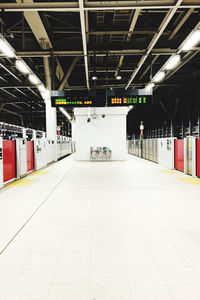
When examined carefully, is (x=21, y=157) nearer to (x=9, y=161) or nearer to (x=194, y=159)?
(x=9, y=161)

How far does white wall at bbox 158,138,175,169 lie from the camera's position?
9367 mm

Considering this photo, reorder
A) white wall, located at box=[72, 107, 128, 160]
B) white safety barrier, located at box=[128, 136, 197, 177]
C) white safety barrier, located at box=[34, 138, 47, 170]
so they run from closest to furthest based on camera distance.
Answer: white safety barrier, located at box=[128, 136, 197, 177]
white safety barrier, located at box=[34, 138, 47, 170]
white wall, located at box=[72, 107, 128, 160]

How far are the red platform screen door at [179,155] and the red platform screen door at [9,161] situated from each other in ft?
21.7

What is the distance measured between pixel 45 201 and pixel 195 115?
48.2ft

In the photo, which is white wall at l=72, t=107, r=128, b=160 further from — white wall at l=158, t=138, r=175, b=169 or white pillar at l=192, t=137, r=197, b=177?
white pillar at l=192, t=137, r=197, b=177

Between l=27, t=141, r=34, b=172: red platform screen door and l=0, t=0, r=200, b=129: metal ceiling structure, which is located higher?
l=0, t=0, r=200, b=129: metal ceiling structure

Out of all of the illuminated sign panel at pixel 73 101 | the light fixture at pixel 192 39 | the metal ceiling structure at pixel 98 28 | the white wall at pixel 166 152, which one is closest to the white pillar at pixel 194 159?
the white wall at pixel 166 152

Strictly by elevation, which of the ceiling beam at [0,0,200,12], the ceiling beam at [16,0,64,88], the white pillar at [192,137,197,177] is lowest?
the white pillar at [192,137,197,177]

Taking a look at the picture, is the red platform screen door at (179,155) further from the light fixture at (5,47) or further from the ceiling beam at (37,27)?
the light fixture at (5,47)

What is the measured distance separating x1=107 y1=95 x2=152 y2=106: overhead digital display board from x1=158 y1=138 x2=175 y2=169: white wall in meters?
2.77

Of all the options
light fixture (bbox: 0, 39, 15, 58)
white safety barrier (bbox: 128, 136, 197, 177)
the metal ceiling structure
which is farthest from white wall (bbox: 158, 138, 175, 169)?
light fixture (bbox: 0, 39, 15, 58)

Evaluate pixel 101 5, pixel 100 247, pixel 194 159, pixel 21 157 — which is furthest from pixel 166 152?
pixel 100 247

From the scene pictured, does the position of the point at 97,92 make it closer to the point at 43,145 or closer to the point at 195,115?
the point at 43,145

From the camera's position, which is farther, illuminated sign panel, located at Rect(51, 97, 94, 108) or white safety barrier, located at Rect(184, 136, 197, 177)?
illuminated sign panel, located at Rect(51, 97, 94, 108)
